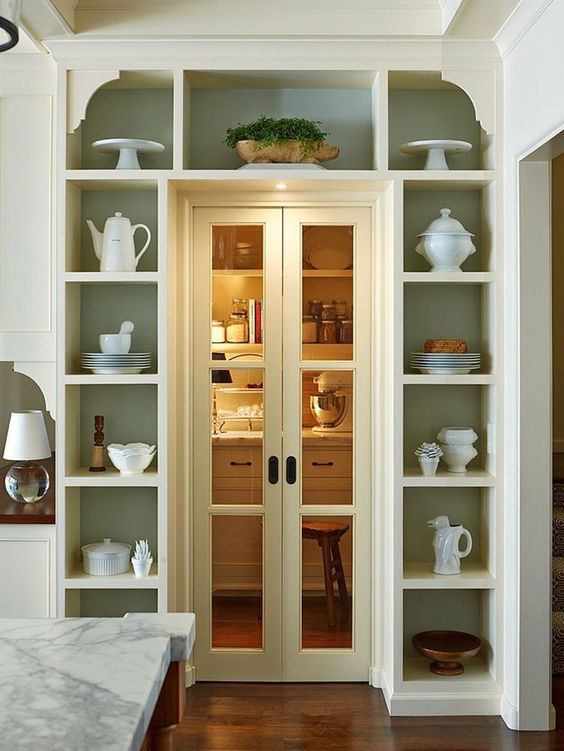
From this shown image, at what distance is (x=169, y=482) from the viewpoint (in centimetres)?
360

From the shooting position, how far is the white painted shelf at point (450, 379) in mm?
3520

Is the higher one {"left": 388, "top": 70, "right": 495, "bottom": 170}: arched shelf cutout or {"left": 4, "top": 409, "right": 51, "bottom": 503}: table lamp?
{"left": 388, "top": 70, "right": 495, "bottom": 170}: arched shelf cutout

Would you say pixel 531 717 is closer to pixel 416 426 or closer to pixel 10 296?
pixel 416 426

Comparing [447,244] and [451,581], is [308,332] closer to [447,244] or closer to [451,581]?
[447,244]

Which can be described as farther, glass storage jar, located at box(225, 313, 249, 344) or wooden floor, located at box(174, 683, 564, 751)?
glass storage jar, located at box(225, 313, 249, 344)

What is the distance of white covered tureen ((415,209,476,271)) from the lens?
3.53 metres

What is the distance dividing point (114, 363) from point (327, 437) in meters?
0.99

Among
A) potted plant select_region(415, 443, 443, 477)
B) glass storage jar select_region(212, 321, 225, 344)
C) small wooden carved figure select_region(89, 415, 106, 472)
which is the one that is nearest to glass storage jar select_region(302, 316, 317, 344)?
glass storage jar select_region(212, 321, 225, 344)

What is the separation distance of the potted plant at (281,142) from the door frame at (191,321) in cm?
18

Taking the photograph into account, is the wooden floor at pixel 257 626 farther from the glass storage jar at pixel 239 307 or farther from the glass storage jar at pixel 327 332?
the glass storage jar at pixel 239 307

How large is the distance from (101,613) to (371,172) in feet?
7.27

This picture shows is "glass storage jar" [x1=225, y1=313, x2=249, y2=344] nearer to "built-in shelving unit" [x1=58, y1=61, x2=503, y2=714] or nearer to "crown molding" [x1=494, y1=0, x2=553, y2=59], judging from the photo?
"built-in shelving unit" [x1=58, y1=61, x2=503, y2=714]

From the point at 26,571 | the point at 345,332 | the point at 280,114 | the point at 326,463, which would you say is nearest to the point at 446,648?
the point at 326,463

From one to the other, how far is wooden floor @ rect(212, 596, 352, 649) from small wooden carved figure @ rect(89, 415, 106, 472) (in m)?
0.81
